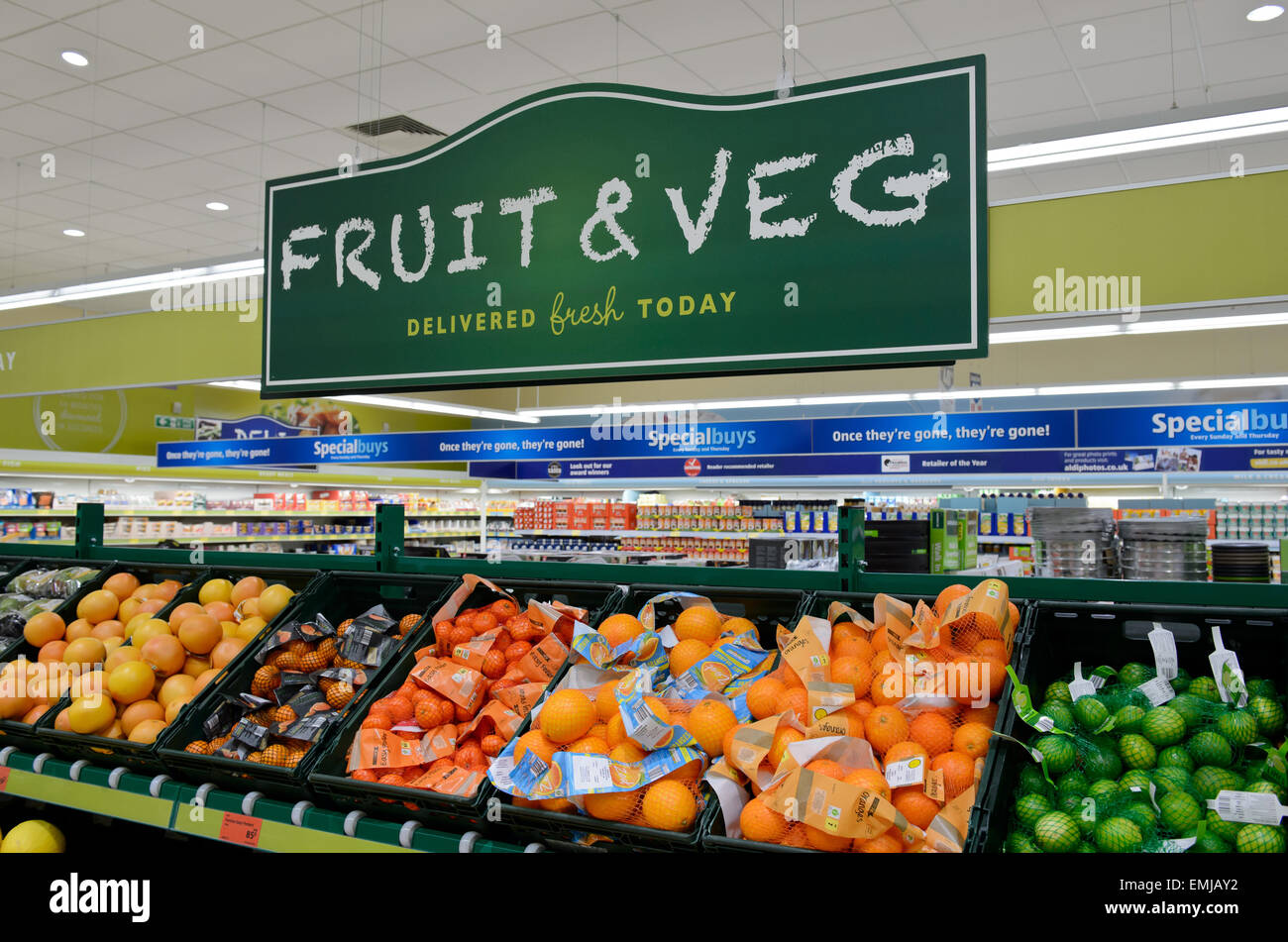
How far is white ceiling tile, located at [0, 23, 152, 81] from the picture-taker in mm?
5547

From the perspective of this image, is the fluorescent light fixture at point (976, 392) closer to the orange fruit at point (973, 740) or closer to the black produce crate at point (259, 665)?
the black produce crate at point (259, 665)

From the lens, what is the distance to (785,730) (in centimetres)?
187

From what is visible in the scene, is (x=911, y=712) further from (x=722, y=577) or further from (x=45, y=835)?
(x=45, y=835)

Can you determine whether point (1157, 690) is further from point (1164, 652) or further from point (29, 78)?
point (29, 78)

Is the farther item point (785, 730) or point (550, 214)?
point (550, 214)

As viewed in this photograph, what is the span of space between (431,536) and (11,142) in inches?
394

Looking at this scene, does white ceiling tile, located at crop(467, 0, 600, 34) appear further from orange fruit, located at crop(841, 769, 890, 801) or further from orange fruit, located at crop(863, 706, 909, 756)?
orange fruit, located at crop(841, 769, 890, 801)

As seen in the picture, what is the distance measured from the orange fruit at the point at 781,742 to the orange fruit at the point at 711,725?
0.42ft

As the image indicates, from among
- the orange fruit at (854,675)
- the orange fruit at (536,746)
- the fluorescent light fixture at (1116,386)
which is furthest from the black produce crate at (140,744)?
the fluorescent light fixture at (1116,386)

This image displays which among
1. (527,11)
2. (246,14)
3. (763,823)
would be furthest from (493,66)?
(763,823)

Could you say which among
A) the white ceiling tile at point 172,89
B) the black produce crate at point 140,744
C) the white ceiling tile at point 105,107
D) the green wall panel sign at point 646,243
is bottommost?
the black produce crate at point 140,744

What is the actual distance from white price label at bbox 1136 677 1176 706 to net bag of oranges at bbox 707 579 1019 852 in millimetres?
279

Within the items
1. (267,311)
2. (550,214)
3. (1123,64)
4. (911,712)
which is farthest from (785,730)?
(1123,64)

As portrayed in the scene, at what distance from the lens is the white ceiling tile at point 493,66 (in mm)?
5758
